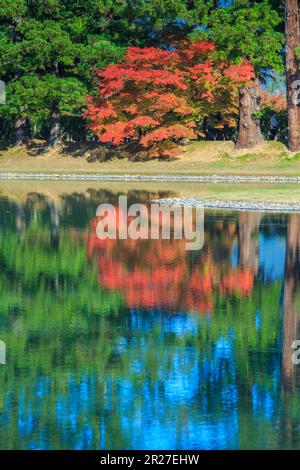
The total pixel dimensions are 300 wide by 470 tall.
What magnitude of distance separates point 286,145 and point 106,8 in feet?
49.3

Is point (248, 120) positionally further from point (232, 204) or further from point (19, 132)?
point (232, 204)

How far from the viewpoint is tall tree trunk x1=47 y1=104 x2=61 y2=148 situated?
71.4 meters

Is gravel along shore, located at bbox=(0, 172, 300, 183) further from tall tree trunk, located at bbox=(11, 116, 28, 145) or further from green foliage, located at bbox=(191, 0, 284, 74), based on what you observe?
tall tree trunk, located at bbox=(11, 116, 28, 145)

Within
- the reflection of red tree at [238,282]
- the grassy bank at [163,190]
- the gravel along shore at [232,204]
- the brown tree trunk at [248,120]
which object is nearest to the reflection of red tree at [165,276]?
the reflection of red tree at [238,282]

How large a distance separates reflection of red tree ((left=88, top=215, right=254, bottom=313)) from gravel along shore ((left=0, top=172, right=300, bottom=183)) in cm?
2878

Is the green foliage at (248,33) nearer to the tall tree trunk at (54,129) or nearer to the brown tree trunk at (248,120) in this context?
the brown tree trunk at (248,120)

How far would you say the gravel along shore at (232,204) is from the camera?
33406 mm

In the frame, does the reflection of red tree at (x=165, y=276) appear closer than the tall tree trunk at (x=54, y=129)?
Yes

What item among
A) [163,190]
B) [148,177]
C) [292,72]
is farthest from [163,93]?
[163,190]

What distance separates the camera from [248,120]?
63.7m

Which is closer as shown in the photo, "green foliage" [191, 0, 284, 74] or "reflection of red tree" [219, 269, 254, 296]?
"reflection of red tree" [219, 269, 254, 296]

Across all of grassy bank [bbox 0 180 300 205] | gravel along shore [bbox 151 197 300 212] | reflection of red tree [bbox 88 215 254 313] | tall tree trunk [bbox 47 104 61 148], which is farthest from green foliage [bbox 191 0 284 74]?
reflection of red tree [bbox 88 215 254 313]

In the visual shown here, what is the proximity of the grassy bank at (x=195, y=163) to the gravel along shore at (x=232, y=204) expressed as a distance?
20.1 meters

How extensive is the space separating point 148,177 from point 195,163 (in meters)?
5.30
